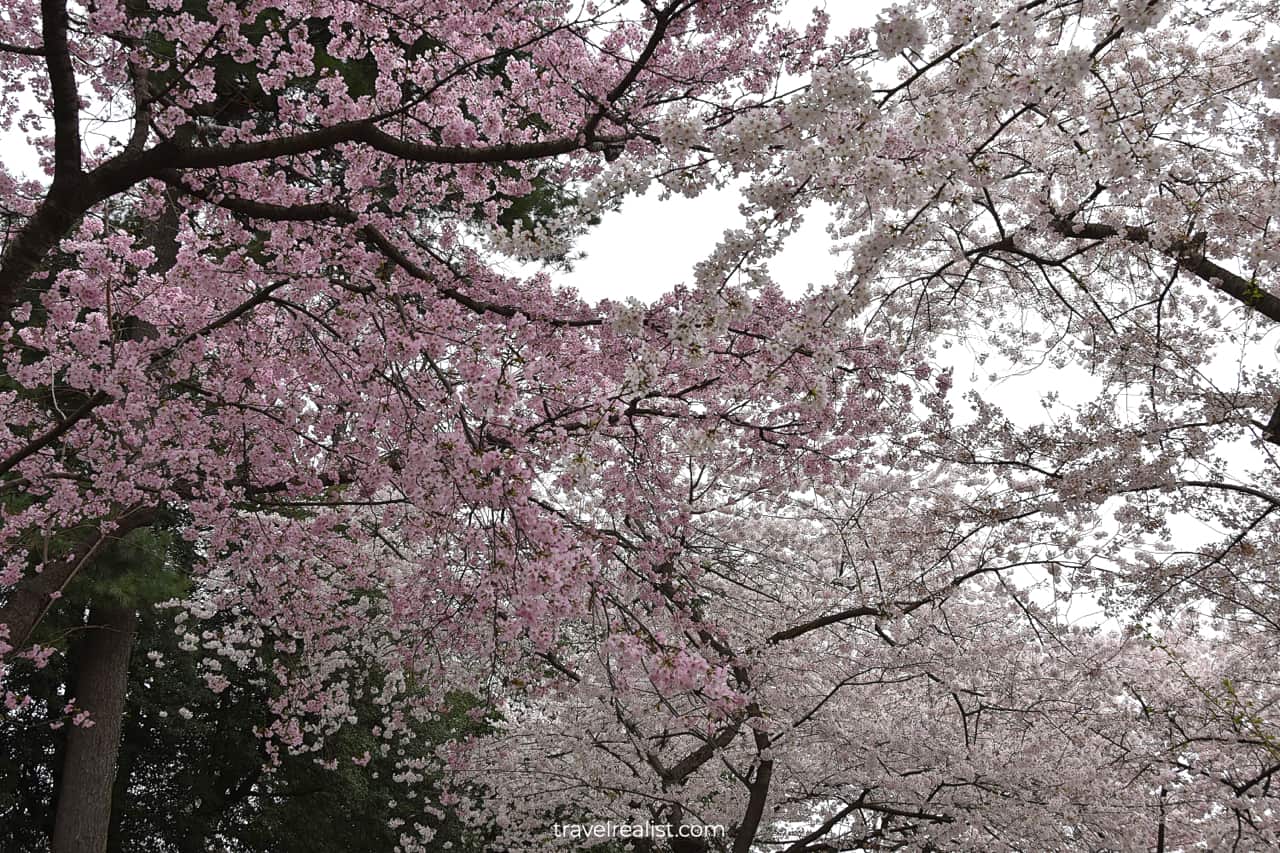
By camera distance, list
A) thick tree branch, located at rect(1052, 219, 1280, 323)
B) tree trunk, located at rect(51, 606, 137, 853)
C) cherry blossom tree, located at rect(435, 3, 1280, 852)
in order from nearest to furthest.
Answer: cherry blossom tree, located at rect(435, 3, 1280, 852), thick tree branch, located at rect(1052, 219, 1280, 323), tree trunk, located at rect(51, 606, 137, 853)

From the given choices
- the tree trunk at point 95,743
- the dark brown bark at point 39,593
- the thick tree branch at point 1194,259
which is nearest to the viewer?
the thick tree branch at point 1194,259

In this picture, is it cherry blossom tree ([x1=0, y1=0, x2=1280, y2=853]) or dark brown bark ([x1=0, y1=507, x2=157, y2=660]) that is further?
dark brown bark ([x1=0, y1=507, x2=157, y2=660])

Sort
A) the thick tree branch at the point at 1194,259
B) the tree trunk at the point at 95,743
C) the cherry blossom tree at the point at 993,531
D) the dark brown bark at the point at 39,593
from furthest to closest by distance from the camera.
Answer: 1. the tree trunk at the point at 95,743
2. the dark brown bark at the point at 39,593
3. the thick tree branch at the point at 1194,259
4. the cherry blossom tree at the point at 993,531

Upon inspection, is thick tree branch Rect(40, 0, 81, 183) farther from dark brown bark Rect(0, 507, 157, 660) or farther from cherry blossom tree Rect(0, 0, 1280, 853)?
dark brown bark Rect(0, 507, 157, 660)

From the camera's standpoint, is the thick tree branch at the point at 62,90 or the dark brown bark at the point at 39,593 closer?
the thick tree branch at the point at 62,90

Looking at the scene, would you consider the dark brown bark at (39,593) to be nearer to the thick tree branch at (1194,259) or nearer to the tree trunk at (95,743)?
the tree trunk at (95,743)

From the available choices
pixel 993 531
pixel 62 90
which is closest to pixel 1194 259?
pixel 993 531

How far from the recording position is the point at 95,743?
332 inches

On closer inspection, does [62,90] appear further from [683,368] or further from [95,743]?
[95,743]

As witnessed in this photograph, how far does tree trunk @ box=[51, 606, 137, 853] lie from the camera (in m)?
8.14

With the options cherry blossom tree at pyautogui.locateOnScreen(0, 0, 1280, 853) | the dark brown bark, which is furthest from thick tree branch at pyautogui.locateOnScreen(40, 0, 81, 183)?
the dark brown bark

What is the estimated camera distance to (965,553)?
978cm

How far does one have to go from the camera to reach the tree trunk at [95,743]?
26.7ft

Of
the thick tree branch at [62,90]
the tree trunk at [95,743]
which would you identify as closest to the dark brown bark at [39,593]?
the thick tree branch at [62,90]
